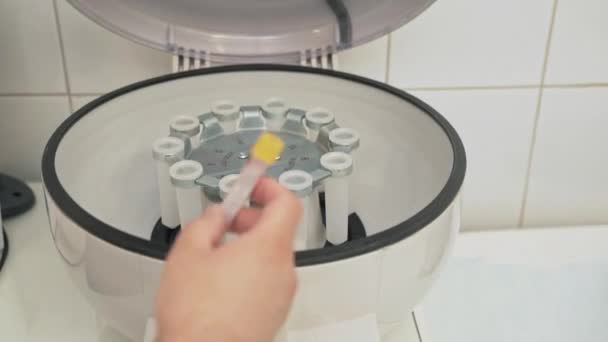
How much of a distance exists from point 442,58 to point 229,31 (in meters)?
0.27

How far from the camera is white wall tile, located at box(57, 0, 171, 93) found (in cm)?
74

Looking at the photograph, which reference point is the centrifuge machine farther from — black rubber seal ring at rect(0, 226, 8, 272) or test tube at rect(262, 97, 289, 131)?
black rubber seal ring at rect(0, 226, 8, 272)

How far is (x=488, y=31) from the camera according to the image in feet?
2.51

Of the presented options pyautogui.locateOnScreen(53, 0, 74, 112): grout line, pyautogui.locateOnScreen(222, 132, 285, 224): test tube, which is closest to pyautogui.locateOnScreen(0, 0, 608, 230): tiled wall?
pyautogui.locateOnScreen(53, 0, 74, 112): grout line

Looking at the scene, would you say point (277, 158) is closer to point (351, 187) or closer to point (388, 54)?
point (351, 187)

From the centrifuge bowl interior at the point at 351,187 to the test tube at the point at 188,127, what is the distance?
0.10 ft

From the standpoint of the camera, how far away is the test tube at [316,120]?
0.59m

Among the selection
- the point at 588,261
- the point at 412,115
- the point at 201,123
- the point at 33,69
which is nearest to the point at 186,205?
the point at 201,123

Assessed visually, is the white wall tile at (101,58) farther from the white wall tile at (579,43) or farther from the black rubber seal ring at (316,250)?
the white wall tile at (579,43)

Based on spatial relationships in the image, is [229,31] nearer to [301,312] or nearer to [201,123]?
[201,123]

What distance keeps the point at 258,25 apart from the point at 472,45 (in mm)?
269

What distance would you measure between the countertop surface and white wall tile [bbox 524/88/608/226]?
53mm

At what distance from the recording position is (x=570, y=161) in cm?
85

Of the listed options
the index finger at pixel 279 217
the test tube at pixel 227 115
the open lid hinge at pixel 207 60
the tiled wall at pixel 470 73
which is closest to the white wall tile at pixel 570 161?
the tiled wall at pixel 470 73
